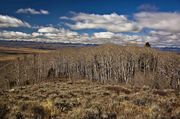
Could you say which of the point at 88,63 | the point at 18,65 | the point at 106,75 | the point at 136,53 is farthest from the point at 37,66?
the point at 136,53

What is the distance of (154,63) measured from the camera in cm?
9869

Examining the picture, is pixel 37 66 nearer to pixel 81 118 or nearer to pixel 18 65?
pixel 18 65

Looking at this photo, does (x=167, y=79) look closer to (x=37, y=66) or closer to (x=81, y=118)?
(x=37, y=66)

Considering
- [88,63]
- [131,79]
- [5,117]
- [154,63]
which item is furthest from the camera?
[88,63]

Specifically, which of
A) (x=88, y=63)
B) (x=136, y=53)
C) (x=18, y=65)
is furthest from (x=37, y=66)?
(x=136, y=53)

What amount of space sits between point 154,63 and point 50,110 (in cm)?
8865

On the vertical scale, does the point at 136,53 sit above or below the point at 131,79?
above

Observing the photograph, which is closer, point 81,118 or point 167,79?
point 81,118

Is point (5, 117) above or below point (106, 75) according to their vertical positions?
above

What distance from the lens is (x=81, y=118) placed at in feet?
37.8

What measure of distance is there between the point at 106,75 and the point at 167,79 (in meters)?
27.2

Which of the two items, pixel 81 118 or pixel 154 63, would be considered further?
pixel 154 63

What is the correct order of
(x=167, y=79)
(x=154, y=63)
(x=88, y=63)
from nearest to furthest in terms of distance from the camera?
(x=167, y=79)
(x=154, y=63)
(x=88, y=63)

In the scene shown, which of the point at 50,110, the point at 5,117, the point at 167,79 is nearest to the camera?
the point at 5,117
